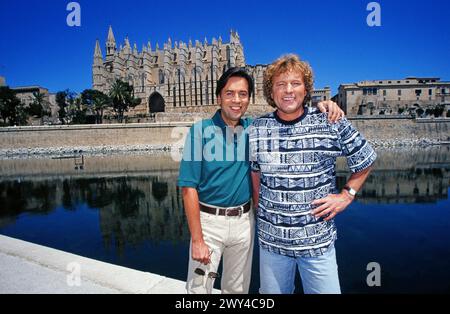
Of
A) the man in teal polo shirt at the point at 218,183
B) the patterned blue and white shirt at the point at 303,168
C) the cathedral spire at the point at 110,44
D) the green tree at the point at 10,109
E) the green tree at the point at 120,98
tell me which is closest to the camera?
the patterned blue and white shirt at the point at 303,168

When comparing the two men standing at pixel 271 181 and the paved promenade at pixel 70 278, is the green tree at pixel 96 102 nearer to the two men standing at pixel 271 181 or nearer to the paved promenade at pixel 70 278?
the paved promenade at pixel 70 278

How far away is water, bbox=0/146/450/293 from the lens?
6796mm

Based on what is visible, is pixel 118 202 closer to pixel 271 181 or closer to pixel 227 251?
pixel 227 251

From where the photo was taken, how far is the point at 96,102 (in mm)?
49750

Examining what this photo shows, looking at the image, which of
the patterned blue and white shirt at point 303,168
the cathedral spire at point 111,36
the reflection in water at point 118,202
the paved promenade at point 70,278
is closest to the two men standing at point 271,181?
the patterned blue and white shirt at point 303,168

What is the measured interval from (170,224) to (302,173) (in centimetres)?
889

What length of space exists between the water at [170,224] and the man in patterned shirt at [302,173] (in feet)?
12.7

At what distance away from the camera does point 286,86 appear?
2.28m

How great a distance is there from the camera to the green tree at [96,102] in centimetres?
4978

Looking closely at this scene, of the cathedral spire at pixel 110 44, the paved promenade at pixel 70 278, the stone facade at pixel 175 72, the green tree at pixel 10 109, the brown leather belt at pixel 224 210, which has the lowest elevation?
the paved promenade at pixel 70 278

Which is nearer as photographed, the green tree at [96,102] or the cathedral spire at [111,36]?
the green tree at [96,102]

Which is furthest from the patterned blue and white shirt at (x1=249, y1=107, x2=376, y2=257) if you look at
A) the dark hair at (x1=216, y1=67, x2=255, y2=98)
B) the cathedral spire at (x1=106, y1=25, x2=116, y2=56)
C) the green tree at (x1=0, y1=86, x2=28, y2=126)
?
the cathedral spire at (x1=106, y1=25, x2=116, y2=56)

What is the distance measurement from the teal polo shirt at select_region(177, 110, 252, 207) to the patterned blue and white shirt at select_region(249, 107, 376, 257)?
24 centimetres

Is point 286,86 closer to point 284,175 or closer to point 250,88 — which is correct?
point 250,88
